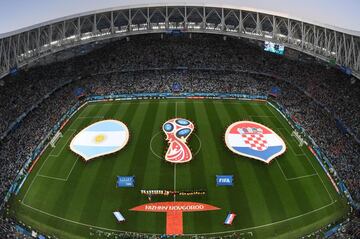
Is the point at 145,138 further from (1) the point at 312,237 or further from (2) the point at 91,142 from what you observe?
(1) the point at 312,237

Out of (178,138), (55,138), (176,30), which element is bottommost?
(178,138)

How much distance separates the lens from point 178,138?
142ft

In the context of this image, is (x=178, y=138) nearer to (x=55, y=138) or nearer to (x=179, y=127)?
(x=179, y=127)

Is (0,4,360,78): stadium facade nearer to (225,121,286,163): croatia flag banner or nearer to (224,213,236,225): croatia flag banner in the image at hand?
(225,121,286,163): croatia flag banner

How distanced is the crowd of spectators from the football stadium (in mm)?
230

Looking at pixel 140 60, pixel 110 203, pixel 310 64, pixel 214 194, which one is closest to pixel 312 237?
pixel 214 194

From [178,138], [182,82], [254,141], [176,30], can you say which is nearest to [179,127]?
[178,138]

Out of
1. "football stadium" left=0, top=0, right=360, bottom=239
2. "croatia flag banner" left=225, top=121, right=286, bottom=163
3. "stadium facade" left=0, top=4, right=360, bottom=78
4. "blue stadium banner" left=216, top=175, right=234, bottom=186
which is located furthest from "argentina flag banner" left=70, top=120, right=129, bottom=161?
"croatia flag banner" left=225, top=121, right=286, bottom=163

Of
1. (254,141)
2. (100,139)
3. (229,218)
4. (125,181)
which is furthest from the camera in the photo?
(100,139)

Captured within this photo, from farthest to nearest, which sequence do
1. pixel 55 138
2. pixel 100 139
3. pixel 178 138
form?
pixel 55 138 → pixel 100 139 → pixel 178 138

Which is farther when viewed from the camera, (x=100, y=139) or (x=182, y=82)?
(x=182, y=82)

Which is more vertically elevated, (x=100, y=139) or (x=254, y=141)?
(x=100, y=139)

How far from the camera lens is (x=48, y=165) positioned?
40594mm

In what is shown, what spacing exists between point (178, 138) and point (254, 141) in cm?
913
